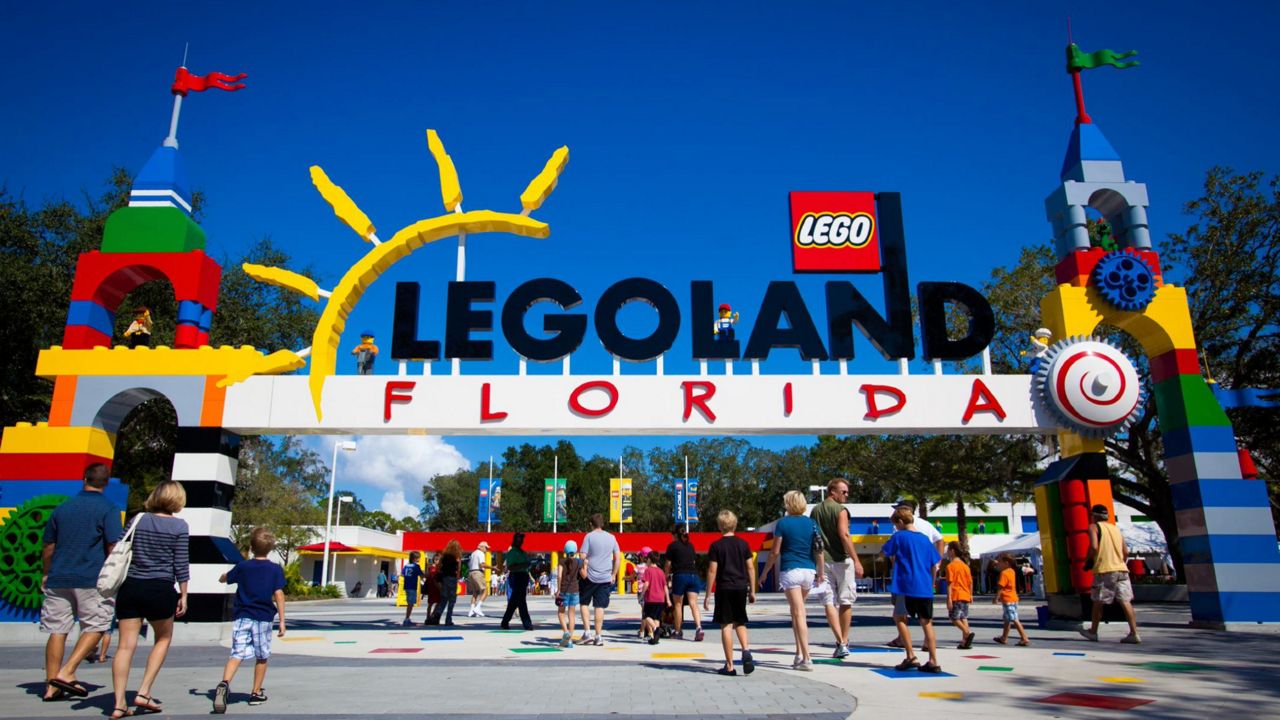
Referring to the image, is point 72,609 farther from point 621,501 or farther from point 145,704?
point 621,501

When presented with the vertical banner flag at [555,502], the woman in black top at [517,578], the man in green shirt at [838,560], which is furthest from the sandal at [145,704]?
the vertical banner flag at [555,502]

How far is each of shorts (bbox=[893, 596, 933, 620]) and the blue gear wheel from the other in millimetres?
7780

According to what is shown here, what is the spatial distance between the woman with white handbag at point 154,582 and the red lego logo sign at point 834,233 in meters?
11.8

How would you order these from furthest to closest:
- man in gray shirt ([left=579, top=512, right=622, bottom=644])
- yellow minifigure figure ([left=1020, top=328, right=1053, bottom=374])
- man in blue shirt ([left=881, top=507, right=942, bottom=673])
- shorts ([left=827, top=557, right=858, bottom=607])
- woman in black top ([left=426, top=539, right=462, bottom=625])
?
woman in black top ([left=426, top=539, right=462, bottom=625]) → yellow minifigure figure ([left=1020, top=328, right=1053, bottom=374]) → man in gray shirt ([left=579, top=512, right=622, bottom=644]) → shorts ([left=827, top=557, right=858, bottom=607]) → man in blue shirt ([left=881, top=507, right=942, bottom=673])

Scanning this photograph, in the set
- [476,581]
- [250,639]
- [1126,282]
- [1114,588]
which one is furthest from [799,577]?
[476,581]

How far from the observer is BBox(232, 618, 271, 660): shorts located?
5922 mm

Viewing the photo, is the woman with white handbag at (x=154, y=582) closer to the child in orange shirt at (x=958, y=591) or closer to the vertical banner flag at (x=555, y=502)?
the child in orange shirt at (x=958, y=591)

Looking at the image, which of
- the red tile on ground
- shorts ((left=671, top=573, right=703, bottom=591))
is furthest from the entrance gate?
the red tile on ground

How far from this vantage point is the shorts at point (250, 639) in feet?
19.4

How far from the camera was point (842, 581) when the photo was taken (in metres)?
8.59

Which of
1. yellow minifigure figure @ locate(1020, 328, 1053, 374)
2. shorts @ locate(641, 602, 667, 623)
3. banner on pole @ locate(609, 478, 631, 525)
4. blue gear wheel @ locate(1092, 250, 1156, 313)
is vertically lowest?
shorts @ locate(641, 602, 667, 623)

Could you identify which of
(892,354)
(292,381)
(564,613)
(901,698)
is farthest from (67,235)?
(901,698)

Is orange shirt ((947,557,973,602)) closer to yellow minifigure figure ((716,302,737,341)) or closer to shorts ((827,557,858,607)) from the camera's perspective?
shorts ((827,557,858,607))

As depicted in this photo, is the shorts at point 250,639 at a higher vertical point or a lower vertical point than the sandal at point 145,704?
higher
